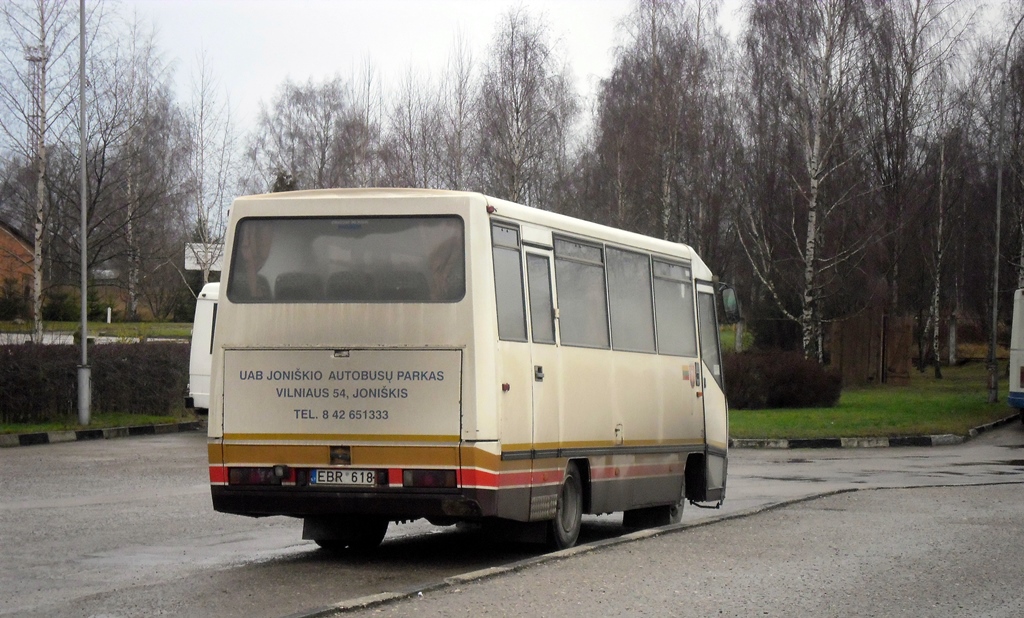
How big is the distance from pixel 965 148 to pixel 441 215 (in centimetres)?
5730

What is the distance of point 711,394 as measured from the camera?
14.8 metres

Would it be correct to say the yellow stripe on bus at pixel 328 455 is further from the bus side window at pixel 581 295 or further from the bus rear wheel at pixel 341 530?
the bus side window at pixel 581 295

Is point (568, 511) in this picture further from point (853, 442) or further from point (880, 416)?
point (880, 416)

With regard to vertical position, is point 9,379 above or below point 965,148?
below

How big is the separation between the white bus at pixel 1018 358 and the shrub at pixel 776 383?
214 inches

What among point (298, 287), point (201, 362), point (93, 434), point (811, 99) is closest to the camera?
point (298, 287)


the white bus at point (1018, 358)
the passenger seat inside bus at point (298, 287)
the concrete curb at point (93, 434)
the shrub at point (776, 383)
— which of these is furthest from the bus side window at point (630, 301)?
the shrub at point (776, 383)

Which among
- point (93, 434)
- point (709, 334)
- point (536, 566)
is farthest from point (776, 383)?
point (536, 566)

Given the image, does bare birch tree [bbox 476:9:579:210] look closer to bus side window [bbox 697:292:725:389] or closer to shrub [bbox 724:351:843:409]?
shrub [bbox 724:351:843:409]

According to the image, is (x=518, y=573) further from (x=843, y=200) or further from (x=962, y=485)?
(x=843, y=200)

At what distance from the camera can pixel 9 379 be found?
25.4 metres

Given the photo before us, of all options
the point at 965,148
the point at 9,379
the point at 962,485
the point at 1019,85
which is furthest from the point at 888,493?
the point at 965,148

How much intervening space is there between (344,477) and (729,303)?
6.26m

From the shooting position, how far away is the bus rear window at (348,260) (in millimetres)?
10258
